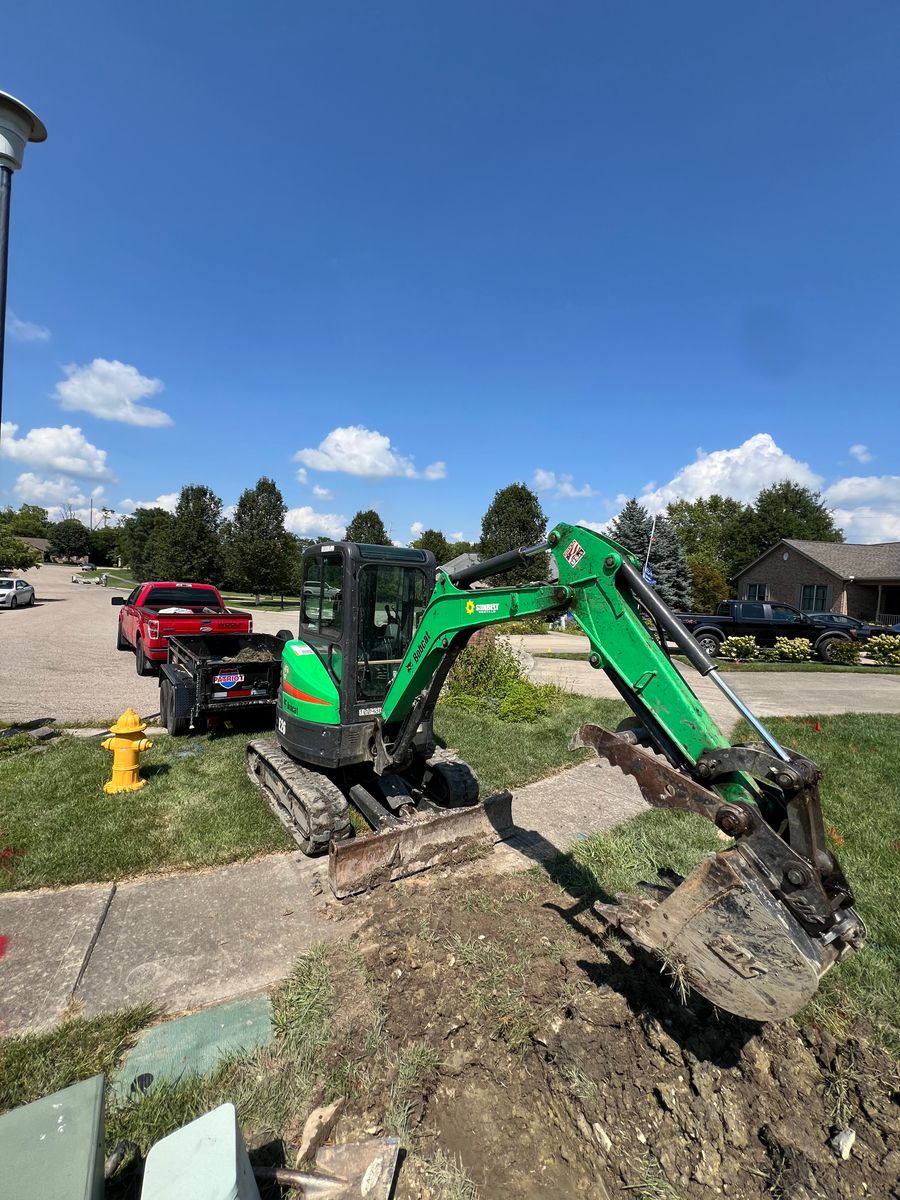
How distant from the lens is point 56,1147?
1.66 meters

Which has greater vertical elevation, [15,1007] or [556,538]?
[556,538]

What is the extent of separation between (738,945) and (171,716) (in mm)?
7874

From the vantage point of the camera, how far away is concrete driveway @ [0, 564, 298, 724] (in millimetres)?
9828

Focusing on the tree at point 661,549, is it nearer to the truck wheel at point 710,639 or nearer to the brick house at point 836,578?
the brick house at point 836,578

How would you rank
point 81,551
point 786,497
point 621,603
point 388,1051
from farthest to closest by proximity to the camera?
point 81,551, point 786,497, point 621,603, point 388,1051

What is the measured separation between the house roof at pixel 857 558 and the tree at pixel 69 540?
116353 millimetres

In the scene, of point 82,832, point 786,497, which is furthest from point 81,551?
point 82,832

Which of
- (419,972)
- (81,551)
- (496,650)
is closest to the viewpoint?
(419,972)

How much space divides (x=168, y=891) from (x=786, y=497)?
6768 cm

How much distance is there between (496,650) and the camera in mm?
12359

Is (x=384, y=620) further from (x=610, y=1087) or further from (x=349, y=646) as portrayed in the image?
(x=610, y=1087)

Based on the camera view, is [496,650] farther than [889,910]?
Yes

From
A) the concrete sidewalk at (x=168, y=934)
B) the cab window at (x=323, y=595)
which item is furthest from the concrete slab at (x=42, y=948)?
the cab window at (x=323, y=595)

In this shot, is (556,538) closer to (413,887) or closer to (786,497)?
(413,887)
